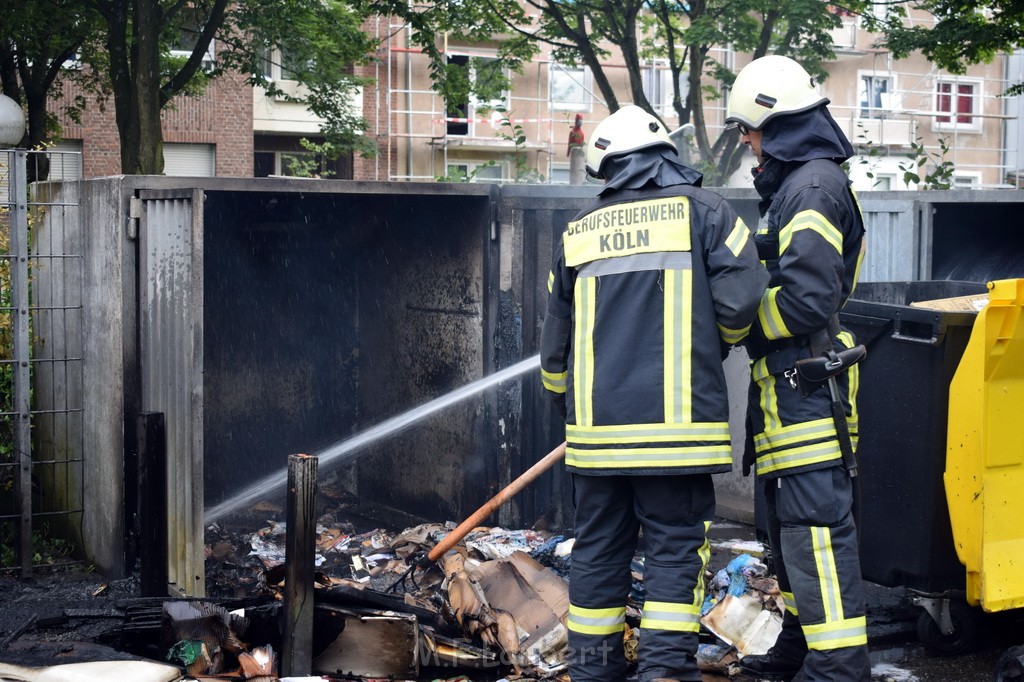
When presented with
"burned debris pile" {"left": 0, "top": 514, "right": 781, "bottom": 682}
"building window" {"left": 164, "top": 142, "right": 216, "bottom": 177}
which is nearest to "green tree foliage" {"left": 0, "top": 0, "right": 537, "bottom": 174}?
"building window" {"left": 164, "top": 142, "right": 216, "bottom": 177}

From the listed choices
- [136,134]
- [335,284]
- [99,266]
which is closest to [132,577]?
[99,266]

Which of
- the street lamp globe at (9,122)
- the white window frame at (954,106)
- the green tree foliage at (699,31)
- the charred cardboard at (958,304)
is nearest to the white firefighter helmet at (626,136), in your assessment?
the charred cardboard at (958,304)

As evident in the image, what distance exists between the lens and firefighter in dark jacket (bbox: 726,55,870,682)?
3635 millimetres

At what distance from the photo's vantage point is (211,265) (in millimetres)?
7547

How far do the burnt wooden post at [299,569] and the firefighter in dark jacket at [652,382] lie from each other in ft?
3.66

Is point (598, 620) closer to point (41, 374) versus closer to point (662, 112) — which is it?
point (41, 374)

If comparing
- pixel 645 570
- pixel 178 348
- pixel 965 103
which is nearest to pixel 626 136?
pixel 645 570

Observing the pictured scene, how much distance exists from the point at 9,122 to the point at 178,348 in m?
5.35

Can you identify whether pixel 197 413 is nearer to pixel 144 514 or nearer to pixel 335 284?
pixel 144 514

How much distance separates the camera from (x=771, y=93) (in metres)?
3.85

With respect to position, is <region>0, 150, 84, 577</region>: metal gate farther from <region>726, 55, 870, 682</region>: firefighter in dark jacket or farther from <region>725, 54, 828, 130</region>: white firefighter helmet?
<region>726, 55, 870, 682</region>: firefighter in dark jacket

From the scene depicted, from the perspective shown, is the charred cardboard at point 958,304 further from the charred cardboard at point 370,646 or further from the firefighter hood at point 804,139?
the charred cardboard at point 370,646

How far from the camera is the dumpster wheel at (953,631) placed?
4.51 m

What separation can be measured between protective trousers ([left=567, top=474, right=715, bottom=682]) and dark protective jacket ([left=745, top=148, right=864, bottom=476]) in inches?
14.0
